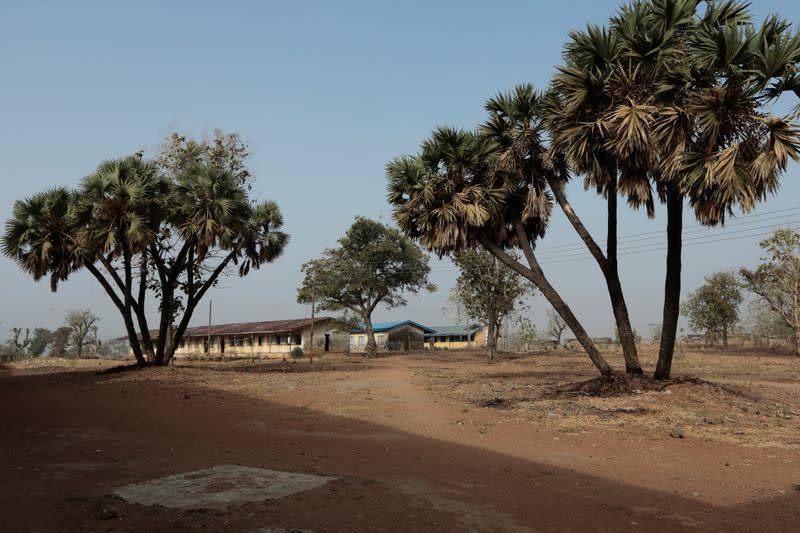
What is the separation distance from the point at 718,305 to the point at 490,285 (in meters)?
27.8

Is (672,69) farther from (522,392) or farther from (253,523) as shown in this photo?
(253,523)

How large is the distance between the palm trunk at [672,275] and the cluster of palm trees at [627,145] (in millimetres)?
33

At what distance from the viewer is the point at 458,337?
3273 inches

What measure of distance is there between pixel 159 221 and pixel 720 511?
2081cm

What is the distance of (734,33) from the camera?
11352mm

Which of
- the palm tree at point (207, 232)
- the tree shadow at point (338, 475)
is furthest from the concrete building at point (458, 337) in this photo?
the tree shadow at point (338, 475)

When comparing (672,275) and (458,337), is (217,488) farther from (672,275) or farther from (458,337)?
(458,337)

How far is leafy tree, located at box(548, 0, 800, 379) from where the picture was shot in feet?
37.2

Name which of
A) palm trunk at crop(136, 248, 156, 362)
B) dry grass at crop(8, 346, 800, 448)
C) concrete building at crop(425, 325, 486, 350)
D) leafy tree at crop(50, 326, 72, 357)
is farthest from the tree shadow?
leafy tree at crop(50, 326, 72, 357)

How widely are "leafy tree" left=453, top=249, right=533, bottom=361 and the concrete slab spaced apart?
105 ft

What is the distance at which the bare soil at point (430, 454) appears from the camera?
17.4 feet

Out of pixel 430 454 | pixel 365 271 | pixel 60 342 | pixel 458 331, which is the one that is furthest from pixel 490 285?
pixel 60 342

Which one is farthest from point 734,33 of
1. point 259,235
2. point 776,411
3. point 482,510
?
point 259,235

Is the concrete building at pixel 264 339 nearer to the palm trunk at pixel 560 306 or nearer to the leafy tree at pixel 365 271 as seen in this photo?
the leafy tree at pixel 365 271
